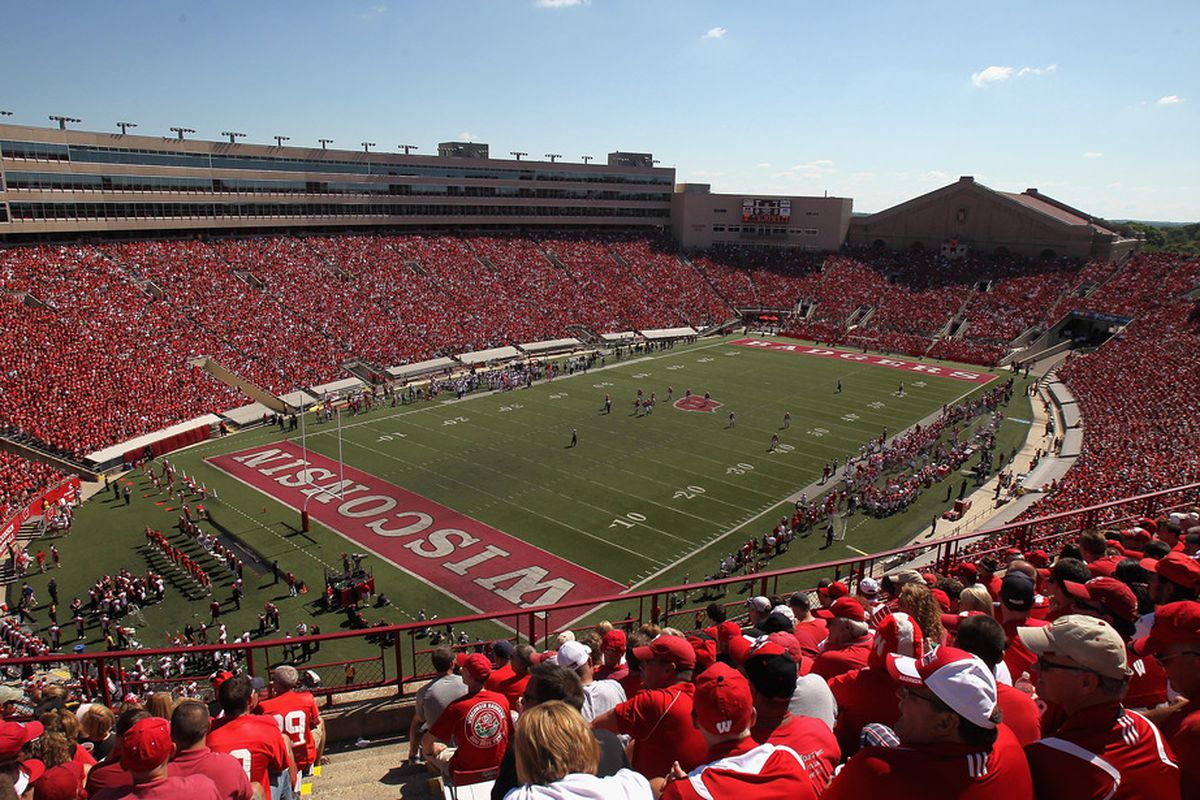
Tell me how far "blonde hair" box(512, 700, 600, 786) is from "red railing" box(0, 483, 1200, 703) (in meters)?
5.58

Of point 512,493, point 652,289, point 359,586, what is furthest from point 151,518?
point 652,289

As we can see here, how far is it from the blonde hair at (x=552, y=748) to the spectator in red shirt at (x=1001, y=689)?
235 cm

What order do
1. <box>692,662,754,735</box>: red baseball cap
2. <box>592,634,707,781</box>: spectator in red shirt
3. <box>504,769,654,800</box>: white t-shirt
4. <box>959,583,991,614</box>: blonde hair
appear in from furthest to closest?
<box>959,583,991,614</box>: blonde hair → <box>592,634,707,781</box>: spectator in red shirt → <box>692,662,754,735</box>: red baseball cap → <box>504,769,654,800</box>: white t-shirt

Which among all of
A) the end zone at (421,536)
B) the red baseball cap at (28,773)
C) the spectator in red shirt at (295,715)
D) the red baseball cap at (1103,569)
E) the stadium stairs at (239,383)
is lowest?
the end zone at (421,536)

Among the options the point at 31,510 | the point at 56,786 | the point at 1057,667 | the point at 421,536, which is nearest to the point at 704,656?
the point at 1057,667

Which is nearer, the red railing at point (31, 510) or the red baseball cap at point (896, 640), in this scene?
the red baseball cap at point (896, 640)

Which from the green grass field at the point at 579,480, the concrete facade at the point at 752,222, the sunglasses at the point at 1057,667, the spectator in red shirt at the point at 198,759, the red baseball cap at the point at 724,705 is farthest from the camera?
the concrete facade at the point at 752,222

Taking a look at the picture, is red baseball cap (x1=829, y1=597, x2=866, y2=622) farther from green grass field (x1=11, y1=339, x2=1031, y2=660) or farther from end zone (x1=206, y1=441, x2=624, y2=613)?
end zone (x1=206, y1=441, x2=624, y2=613)

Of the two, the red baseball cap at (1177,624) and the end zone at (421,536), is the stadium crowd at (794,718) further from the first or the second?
the end zone at (421,536)

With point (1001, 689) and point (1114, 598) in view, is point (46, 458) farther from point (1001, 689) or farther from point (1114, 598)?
point (1114, 598)

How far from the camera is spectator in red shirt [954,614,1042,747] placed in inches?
155

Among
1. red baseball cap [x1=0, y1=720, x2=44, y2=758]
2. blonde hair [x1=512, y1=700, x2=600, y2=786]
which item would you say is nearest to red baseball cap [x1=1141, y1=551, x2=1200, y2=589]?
blonde hair [x1=512, y1=700, x2=600, y2=786]

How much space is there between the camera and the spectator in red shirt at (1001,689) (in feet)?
12.9

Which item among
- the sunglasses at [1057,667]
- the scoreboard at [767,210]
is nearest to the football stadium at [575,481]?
the sunglasses at [1057,667]
